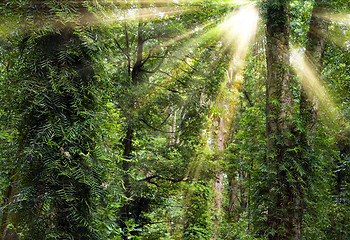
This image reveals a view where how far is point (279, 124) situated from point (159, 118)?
198 inches

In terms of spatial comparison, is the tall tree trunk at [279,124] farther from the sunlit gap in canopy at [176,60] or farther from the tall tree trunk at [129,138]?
the tall tree trunk at [129,138]

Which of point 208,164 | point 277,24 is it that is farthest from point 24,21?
point 208,164

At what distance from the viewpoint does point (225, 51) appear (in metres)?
7.07

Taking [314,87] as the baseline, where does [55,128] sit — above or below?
below

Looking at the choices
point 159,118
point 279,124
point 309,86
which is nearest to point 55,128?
point 279,124

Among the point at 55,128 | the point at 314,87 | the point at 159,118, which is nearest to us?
the point at 55,128

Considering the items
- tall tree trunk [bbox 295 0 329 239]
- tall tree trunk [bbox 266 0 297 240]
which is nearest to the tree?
tall tree trunk [bbox 266 0 297 240]

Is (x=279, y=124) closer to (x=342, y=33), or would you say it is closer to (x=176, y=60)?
(x=342, y=33)

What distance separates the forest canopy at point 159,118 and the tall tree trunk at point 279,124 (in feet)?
0.06

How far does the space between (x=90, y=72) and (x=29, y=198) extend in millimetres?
1056

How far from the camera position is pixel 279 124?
4.32 meters

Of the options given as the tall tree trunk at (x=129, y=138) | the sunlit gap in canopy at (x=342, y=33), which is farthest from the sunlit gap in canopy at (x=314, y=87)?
the tall tree trunk at (x=129, y=138)

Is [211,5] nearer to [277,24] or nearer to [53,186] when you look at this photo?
[277,24]

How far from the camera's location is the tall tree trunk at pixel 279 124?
397cm
